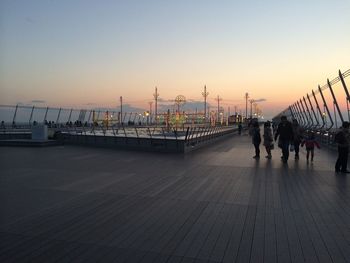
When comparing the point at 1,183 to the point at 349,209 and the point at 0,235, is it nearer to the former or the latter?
the point at 0,235

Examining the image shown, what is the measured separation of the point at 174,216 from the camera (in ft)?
17.6

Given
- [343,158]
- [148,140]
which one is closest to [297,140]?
[343,158]

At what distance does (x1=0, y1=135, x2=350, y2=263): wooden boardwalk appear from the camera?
3.96 m

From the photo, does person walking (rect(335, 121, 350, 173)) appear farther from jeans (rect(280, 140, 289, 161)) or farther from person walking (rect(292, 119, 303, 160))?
person walking (rect(292, 119, 303, 160))

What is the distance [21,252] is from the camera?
396 cm

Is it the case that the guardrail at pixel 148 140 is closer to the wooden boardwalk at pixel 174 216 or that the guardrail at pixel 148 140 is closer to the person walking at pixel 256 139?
the person walking at pixel 256 139

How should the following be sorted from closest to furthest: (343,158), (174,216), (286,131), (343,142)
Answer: (174,216) < (343,142) < (343,158) < (286,131)

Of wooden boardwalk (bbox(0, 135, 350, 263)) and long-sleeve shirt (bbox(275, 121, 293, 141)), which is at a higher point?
long-sleeve shirt (bbox(275, 121, 293, 141))

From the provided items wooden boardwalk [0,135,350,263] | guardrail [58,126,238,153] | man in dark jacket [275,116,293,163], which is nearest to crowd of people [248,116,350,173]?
man in dark jacket [275,116,293,163]

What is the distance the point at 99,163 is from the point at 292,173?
19.4 ft

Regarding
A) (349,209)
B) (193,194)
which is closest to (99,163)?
(193,194)

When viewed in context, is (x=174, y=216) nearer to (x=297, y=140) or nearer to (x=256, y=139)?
(x=256, y=139)

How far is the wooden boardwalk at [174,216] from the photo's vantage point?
156 inches

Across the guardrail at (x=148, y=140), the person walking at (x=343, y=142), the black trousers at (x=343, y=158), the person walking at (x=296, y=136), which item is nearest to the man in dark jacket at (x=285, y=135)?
the person walking at (x=296, y=136)
